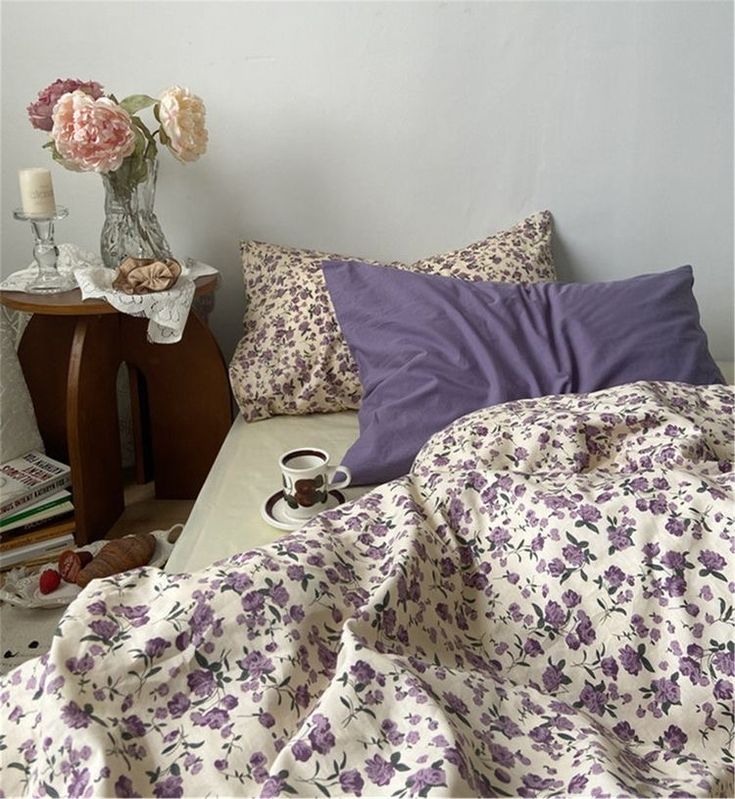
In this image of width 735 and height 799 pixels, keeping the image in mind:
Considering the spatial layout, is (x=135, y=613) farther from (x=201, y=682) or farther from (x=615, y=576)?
(x=615, y=576)

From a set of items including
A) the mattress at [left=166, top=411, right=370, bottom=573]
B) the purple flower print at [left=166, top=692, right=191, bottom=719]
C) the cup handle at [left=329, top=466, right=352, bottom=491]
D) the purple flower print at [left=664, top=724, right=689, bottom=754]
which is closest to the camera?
the purple flower print at [left=166, top=692, right=191, bottom=719]

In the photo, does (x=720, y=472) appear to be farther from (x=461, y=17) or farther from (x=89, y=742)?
(x=461, y=17)

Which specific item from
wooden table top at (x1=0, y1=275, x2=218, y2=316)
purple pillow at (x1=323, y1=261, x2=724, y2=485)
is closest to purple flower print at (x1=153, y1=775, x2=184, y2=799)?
purple pillow at (x1=323, y1=261, x2=724, y2=485)

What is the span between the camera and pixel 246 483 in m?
1.57

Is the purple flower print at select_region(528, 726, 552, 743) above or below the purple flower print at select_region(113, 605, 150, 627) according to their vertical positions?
below

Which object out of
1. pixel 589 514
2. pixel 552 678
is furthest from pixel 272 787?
pixel 589 514

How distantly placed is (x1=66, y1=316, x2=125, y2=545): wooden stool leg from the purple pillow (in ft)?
1.71

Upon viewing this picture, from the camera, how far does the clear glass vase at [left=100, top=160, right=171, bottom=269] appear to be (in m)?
1.89

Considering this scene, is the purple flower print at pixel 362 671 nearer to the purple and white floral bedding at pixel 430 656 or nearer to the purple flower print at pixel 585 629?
the purple and white floral bedding at pixel 430 656

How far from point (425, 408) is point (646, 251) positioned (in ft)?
2.66

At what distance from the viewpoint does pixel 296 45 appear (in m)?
1.95

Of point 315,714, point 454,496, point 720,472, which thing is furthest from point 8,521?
point 720,472

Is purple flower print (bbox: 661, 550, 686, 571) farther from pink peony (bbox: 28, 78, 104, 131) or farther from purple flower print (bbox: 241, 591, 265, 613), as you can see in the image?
pink peony (bbox: 28, 78, 104, 131)

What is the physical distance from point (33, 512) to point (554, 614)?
128 cm
